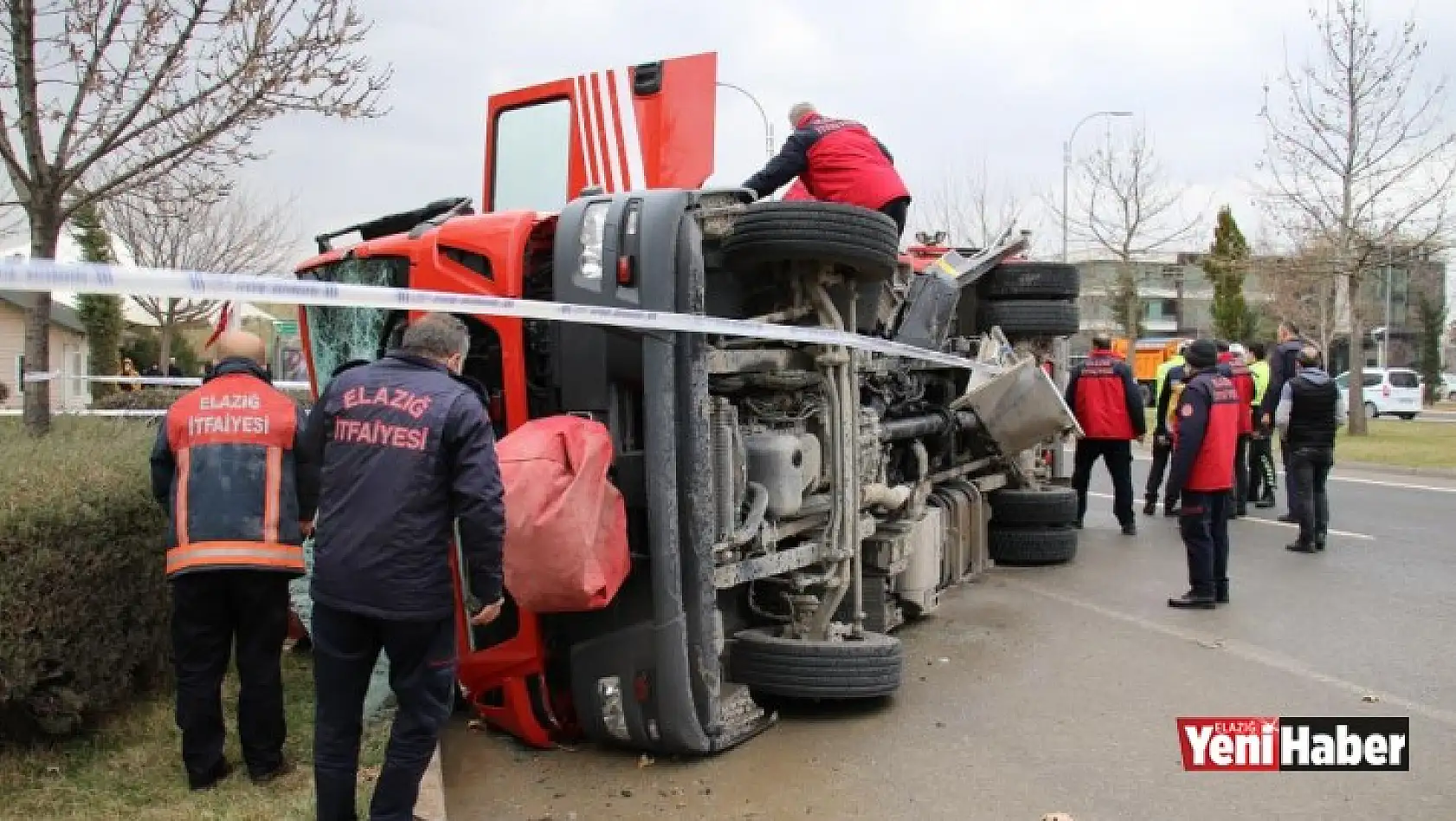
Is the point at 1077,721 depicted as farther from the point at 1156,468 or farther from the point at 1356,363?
the point at 1356,363

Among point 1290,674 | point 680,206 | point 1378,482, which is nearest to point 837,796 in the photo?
point 680,206

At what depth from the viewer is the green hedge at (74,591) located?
3879 millimetres

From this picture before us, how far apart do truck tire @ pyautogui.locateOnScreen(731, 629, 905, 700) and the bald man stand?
1804 mm

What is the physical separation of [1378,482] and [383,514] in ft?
46.4

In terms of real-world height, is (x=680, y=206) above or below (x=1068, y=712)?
above

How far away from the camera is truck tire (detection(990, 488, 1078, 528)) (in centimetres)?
851

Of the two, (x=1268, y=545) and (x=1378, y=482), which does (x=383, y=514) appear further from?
(x=1378, y=482)

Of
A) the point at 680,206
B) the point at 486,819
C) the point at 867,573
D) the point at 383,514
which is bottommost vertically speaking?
the point at 486,819

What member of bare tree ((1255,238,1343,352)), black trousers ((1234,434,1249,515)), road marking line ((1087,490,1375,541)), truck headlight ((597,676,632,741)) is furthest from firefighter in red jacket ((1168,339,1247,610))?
bare tree ((1255,238,1343,352))

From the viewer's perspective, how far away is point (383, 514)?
11.2 ft

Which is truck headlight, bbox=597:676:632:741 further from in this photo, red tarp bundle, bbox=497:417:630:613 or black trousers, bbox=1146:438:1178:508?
black trousers, bbox=1146:438:1178:508

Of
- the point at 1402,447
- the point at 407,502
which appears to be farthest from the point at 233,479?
the point at 1402,447

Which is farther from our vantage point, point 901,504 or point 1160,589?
point 1160,589

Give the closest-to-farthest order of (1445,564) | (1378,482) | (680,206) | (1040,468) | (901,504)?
(680,206) < (901,504) < (1445,564) < (1040,468) < (1378,482)
